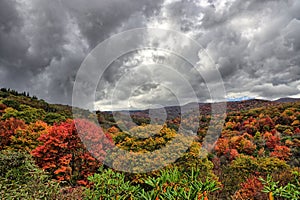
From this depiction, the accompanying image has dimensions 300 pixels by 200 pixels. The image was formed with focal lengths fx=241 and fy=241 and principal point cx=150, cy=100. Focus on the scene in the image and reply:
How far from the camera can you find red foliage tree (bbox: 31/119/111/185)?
10.7m

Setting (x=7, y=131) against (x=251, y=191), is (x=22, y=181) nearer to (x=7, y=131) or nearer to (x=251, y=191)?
(x=251, y=191)

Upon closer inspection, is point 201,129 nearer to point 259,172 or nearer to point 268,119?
point 268,119

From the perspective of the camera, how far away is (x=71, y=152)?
11156mm

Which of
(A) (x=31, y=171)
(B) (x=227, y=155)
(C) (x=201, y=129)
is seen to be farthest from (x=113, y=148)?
(C) (x=201, y=129)

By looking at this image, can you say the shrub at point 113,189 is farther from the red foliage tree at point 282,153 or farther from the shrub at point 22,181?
the red foliage tree at point 282,153

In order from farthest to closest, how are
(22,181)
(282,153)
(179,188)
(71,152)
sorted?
(282,153) → (71,152) → (22,181) → (179,188)

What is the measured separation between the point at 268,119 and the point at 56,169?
119ft

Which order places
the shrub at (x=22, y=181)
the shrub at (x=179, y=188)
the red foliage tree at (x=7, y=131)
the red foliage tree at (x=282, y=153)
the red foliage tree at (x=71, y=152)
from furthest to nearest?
the red foliage tree at (x=282, y=153) < the red foliage tree at (x=7, y=131) < the red foliage tree at (x=71, y=152) < the shrub at (x=22, y=181) < the shrub at (x=179, y=188)

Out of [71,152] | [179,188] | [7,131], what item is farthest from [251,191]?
[7,131]

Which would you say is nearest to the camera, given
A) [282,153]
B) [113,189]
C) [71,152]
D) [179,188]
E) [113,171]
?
[179,188]

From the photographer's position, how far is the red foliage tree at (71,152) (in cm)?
1072

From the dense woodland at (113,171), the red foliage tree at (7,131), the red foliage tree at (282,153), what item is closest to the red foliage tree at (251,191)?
the dense woodland at (113,171)

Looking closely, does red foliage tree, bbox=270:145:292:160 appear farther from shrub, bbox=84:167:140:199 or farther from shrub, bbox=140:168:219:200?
shrub, bbox=140:168:219:200

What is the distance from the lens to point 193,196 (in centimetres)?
234
